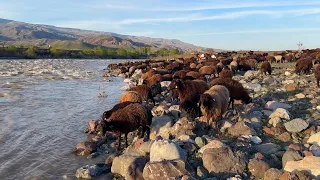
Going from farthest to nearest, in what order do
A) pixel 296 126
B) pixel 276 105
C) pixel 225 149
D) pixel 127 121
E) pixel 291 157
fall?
pixel 276 105
pixel 127 121
pixel 296 126
pixel 225 149
pixel 291 157

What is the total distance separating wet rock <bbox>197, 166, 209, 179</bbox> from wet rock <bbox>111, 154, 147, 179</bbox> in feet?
4.30

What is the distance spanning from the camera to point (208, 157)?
716 centimetres

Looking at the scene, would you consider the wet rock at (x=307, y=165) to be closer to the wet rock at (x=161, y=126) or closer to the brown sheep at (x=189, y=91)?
the wet rock at (x=161, y=126)

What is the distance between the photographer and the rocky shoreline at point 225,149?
22.2 ft

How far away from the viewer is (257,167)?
679cm

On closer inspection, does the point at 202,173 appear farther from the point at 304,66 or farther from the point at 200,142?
the point at 304,66

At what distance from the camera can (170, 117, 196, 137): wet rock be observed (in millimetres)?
9359

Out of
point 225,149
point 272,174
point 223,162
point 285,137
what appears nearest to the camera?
point 272,174

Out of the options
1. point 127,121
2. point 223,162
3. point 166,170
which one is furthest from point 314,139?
point 127,121

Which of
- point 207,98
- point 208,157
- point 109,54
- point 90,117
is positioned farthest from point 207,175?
point 109,54

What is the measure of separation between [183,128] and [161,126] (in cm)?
107

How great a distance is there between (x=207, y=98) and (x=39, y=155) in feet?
17.2

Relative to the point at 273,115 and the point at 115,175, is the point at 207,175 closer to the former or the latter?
the point at 115,175

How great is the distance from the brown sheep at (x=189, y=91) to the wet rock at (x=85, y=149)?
10.8ft
